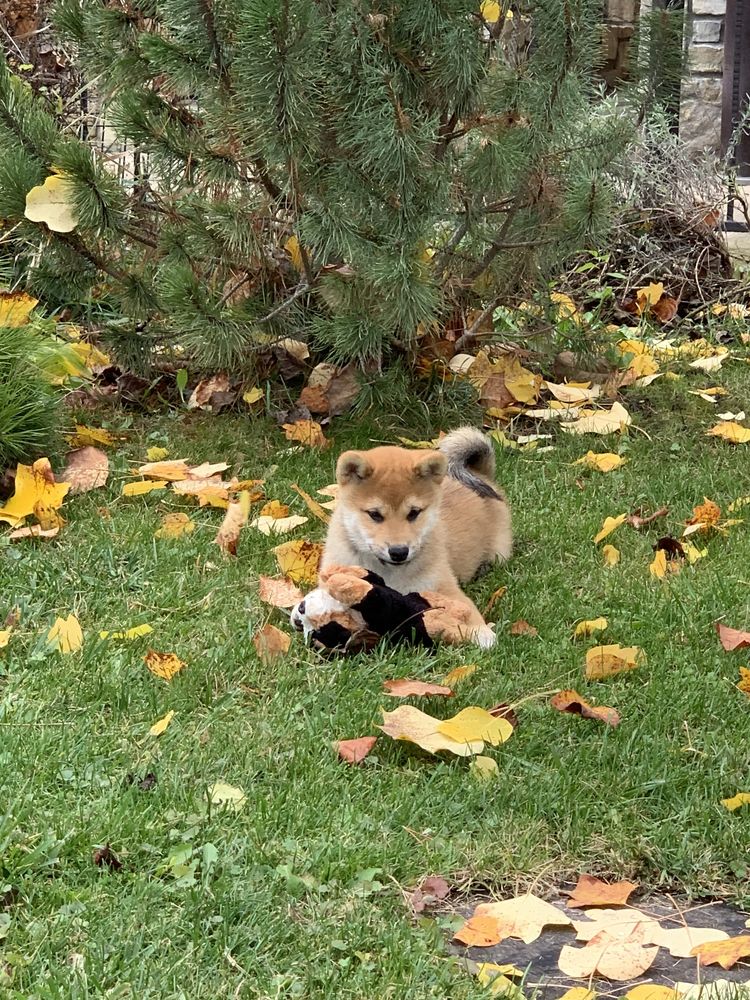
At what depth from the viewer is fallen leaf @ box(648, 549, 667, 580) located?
413 cm

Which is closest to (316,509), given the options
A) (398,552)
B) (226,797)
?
(398,552)

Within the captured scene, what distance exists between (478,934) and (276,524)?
2.22 metres

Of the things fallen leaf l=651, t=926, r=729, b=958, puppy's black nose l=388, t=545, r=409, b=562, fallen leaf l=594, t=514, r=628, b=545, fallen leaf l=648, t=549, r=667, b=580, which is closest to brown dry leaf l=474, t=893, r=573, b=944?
fallen leaf l=651, t=926, r=729, b=958

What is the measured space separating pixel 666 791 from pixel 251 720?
1.05m

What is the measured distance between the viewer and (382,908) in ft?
8.02

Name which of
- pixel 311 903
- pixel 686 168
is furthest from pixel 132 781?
pixel 686 168

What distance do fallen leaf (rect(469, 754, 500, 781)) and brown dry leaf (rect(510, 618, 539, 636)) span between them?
2.66 ft

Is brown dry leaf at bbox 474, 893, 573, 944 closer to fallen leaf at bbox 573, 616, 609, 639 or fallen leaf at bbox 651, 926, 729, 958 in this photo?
fallen leaf at bbox 651, 926, 729, 958

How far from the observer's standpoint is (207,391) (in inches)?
222

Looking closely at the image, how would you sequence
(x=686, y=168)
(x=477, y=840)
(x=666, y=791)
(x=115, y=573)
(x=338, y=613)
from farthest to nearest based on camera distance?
(x=686, y=168) < (x=115, y=573) < (x=338, y=613) < (x=666, y=791) < (x=477, y=840)

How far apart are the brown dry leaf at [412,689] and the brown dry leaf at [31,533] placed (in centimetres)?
152

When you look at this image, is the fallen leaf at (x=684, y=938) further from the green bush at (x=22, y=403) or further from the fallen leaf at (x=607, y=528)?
the green bush at (x=22, y=403)

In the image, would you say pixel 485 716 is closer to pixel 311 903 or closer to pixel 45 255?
pixel 311 903

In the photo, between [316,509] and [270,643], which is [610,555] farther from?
[270,643]
